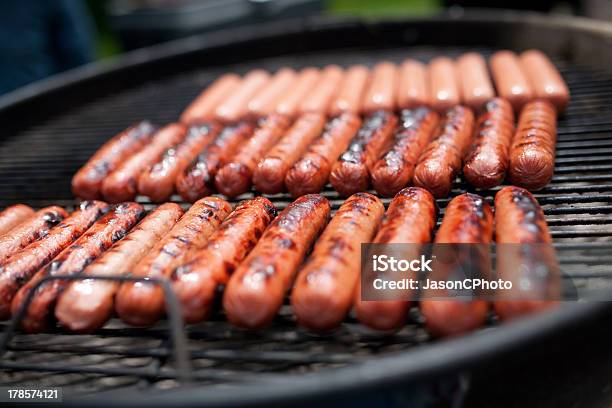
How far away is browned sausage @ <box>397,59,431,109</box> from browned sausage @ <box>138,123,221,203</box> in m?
1.74

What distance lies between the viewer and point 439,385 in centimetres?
228

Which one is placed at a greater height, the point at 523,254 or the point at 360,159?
the point at 360,159

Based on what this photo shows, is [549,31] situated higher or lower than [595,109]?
higher

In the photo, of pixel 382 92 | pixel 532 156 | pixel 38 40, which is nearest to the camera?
pixel 532 156

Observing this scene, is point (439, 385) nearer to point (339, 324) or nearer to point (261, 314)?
point (339, 324)

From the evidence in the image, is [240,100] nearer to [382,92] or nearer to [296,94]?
[296,94]

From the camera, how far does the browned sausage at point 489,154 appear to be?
3260 millimetres

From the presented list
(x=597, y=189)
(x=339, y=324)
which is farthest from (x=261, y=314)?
(x=597, y=189)

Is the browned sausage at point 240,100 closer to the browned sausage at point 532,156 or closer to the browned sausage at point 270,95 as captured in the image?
the browned sausage at point 270,95

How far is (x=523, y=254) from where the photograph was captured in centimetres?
235

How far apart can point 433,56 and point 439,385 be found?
454 cm

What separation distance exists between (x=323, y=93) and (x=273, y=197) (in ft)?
4.94

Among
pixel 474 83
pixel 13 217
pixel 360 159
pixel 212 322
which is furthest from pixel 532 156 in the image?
pixel 13 217

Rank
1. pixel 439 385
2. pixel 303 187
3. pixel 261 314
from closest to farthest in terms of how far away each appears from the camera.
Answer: pixel 439 385 → pixel 261 314 → pixel 303 187
